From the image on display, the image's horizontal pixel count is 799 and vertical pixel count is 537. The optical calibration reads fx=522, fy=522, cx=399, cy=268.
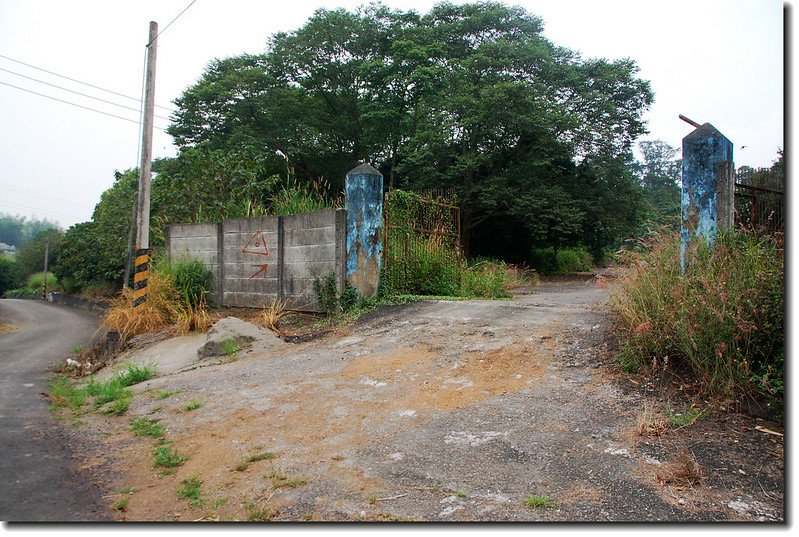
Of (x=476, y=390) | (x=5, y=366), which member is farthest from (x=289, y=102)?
(x=476, y=390)

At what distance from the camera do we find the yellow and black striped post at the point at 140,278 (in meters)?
8.63

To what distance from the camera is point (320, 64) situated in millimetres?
17594

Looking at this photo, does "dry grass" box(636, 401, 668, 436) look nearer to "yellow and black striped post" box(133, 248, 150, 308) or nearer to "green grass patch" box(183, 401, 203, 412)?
"green grass patch" box(183, 401, 203, 412)

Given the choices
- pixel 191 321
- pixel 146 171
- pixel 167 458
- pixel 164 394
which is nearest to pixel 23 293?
pixel 146 171

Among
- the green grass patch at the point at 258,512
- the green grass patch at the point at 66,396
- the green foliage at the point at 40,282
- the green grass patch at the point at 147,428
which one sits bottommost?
the green grass patch at the point at 66,396

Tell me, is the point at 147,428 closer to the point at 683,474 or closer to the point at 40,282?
the point at 683,474

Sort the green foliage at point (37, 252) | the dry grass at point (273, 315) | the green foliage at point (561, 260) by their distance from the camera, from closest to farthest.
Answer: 1. the dry grass at point (273, 315)
2. the green foliage at point (561, 260)
3. the green foliage at point (37, 252)

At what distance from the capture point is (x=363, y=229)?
713 centimetres

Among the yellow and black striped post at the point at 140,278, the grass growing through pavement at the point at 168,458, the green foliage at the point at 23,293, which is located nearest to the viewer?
the grass growing through pavement at the point at 168,458

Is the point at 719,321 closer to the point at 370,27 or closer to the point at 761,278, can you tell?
the point at 761,278

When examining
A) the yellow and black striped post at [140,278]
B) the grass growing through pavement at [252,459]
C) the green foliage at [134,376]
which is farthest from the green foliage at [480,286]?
the grass growing through pavement at [252,459]

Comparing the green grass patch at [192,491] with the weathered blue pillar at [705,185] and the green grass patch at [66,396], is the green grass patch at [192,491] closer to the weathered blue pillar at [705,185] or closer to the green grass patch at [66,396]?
the green grass patch at [66,396]

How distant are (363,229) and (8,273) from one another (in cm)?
2789

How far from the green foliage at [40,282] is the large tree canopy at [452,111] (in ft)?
35.3
